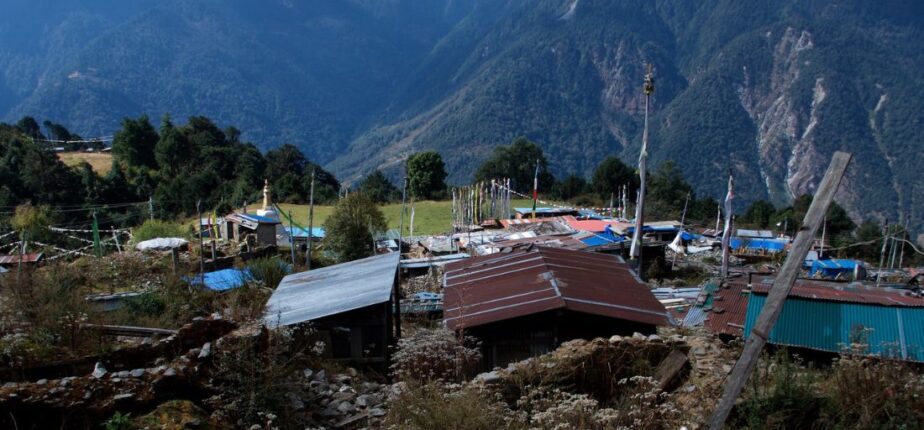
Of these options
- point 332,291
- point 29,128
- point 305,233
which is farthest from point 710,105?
point 332,291

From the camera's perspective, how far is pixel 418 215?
51562mm

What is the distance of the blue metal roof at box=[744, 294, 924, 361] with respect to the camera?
9914 millimetres

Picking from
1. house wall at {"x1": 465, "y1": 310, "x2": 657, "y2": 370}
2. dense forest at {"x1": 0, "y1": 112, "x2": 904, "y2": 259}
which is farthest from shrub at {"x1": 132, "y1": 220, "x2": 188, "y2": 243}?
house wall at {"x1": 465, "y1": 310, "x2": 657, "y2": 370}

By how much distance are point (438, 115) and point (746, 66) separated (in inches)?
2742

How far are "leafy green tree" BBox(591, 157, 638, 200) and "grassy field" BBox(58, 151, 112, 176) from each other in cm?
4707

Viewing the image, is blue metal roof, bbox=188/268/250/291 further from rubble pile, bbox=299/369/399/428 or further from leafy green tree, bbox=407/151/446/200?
leafy green tree, bbox=407/151/446/200

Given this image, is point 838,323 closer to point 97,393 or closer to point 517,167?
point 97,393

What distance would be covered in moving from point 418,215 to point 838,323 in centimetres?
4210

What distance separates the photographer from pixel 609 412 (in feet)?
18.4

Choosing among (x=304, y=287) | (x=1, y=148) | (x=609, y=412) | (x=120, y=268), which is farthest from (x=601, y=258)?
(x=1, y=148)

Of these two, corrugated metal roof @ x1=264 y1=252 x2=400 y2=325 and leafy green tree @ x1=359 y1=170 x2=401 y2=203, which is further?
leafy green tree @ x1=359 y1=170 x2=401 y2=203

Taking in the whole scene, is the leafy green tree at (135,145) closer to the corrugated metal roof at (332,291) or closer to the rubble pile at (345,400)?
the corrugated metal roof at (332,291)

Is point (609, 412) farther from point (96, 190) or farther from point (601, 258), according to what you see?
point (96, 190)

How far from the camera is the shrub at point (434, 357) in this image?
759cm
